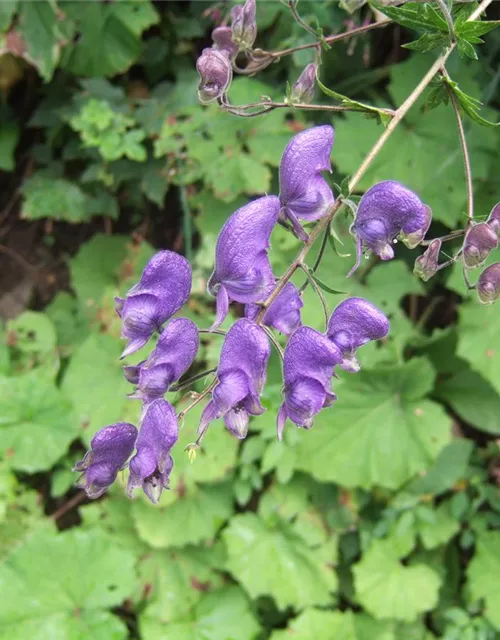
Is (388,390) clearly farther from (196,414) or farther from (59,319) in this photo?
(59,319)

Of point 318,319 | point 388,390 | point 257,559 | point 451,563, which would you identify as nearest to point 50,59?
point 318,319

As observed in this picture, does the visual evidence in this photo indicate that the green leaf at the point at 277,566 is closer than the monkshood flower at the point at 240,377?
No

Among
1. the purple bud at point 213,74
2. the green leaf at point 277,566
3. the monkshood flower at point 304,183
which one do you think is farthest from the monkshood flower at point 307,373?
the green leaf at point 277,566

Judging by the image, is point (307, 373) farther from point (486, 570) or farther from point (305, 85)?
point (486, 570)

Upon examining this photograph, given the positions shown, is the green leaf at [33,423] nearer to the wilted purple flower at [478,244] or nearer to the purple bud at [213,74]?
the purple bud at [213,74]

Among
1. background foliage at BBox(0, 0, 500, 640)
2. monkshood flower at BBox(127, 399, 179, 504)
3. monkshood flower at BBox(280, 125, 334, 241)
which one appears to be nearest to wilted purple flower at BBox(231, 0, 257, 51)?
monkshood flower at BBox(280, 125, 334, 241)

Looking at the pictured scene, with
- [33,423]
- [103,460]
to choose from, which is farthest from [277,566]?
[103,460]
